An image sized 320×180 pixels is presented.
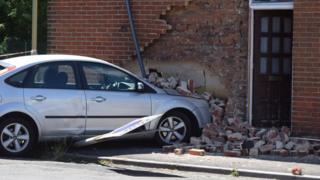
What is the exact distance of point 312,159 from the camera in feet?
37.5

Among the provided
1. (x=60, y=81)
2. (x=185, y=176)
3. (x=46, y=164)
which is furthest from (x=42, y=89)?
(x=185, y=176)

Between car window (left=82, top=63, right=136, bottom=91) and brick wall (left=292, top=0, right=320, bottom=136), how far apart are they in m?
2.86

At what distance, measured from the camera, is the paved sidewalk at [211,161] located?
10510mm

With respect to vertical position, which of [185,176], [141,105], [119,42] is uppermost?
[119,42]

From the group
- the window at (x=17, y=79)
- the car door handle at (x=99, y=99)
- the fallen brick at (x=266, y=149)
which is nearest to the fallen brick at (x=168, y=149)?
the car door handle at (x=99, y=99)

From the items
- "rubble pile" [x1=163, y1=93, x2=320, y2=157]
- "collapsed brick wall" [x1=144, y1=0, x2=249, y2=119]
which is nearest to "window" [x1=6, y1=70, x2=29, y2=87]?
"rubble pile" [x1=163, y1=93, x2=320, y2=157]

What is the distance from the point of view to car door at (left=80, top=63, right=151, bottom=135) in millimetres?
11953

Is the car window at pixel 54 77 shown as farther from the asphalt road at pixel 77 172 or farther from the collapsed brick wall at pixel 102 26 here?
the collapsed brick wall at pixel 102 26

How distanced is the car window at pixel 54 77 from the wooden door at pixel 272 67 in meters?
3.60

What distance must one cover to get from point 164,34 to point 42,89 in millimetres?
3520

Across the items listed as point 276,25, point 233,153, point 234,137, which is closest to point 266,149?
point 233,153

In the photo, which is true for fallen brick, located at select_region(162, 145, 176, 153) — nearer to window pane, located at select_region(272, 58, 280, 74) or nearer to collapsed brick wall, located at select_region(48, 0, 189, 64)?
window pane, located at select_region(272, 58, 280, 74)

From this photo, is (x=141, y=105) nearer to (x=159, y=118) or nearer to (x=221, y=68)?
(x=159, y=118)

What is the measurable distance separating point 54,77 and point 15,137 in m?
1.17
